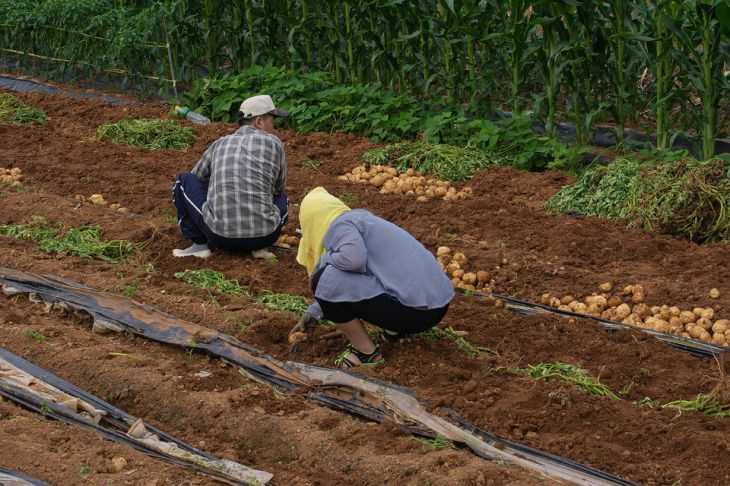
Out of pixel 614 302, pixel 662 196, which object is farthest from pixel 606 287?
pixel 662 196

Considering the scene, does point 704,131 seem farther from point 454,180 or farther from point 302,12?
point 302,12

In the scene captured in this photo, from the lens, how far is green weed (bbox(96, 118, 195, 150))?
11.7 m

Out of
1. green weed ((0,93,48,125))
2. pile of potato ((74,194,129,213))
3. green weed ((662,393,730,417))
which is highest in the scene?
green weed ((662,393,730,417))

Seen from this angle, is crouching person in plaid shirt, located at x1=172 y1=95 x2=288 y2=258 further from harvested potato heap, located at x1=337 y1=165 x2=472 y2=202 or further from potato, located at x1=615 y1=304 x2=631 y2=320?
potato, located at x1=615 y1=304 x2=631 y2=320

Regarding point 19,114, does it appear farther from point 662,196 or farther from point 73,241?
point 662,196

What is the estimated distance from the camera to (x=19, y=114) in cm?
1286

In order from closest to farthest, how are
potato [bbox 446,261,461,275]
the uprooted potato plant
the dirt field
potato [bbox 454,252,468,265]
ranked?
the dirt field
potato [bbox 446,261,461,275]
potato [bbox 454,252,468,265]
the uprooted potato plant

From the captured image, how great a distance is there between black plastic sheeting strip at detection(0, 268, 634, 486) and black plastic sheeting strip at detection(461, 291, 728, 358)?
161 centimetres

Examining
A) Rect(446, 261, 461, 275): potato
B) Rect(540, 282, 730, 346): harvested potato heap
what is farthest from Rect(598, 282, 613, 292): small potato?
Rect(446, 261, 461, 275): potato

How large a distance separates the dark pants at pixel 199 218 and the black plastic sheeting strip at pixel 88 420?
2073 mm

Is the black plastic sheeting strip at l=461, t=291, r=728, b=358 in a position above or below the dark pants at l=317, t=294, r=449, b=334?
below

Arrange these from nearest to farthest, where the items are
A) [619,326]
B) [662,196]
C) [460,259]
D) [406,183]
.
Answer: [619,326]
[460,259]
[662,196]
[406,183]

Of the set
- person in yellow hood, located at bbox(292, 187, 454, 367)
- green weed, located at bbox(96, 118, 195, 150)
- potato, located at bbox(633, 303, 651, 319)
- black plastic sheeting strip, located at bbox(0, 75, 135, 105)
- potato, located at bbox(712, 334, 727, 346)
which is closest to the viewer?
person in yellow hood, located at bbox(292, 187, 454, 367)

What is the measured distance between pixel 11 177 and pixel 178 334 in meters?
4.60
